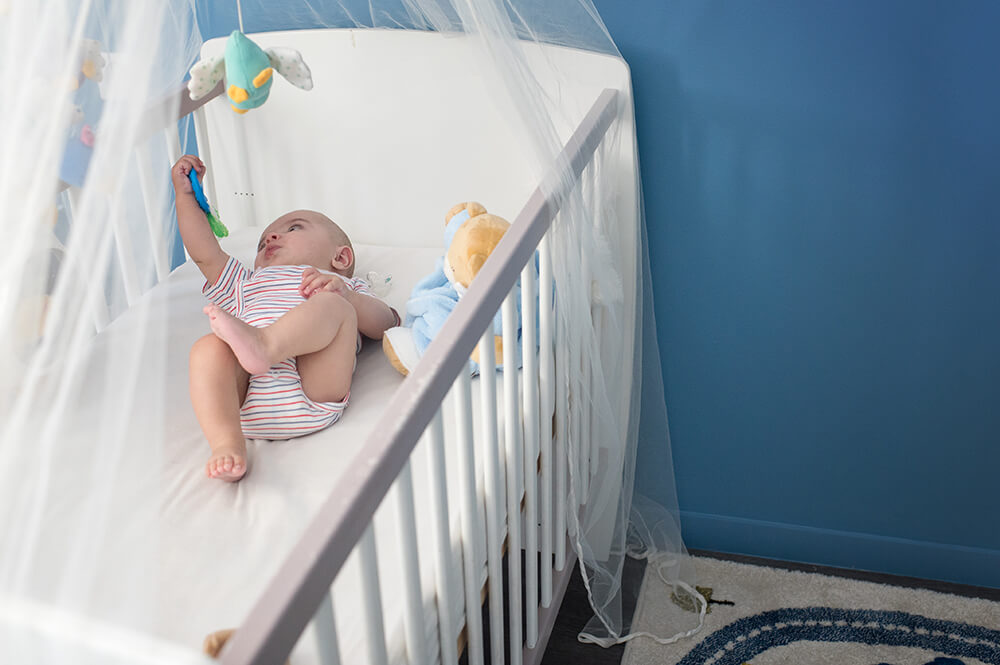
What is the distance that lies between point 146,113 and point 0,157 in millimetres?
129

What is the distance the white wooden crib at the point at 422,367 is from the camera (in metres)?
0.96

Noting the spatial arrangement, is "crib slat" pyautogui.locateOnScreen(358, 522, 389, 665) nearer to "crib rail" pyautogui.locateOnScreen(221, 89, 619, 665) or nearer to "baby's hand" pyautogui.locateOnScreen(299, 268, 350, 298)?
Answer: "crib rail" pyautogui.locateOnScreen(221, 89, 619, 665)

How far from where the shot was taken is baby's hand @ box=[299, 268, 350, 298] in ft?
5.42

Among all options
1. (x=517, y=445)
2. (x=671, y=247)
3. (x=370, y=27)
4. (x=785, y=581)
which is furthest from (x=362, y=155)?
(x=785, y=581)

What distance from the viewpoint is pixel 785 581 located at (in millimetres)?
2041

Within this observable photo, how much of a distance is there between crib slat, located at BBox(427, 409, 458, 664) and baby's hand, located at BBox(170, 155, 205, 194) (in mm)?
726

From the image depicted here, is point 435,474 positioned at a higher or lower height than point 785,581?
higher

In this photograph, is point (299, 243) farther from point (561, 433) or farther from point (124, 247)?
point (124, 247)

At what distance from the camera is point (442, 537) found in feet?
3.85

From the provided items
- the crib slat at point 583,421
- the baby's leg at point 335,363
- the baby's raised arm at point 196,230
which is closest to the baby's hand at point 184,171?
the baby's raised arm at point 196,230

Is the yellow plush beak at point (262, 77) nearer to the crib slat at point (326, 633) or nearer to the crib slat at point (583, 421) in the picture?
the crib slat at point (583, 421)

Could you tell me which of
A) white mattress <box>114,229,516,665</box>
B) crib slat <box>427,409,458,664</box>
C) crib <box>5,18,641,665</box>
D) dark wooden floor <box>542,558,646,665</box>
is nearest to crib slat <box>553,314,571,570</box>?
crib <box>5,18,641,665</box>

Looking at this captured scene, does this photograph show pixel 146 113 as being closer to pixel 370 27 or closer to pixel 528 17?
pixel 528 17

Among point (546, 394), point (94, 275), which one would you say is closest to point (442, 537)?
Result: point (546, 394)
